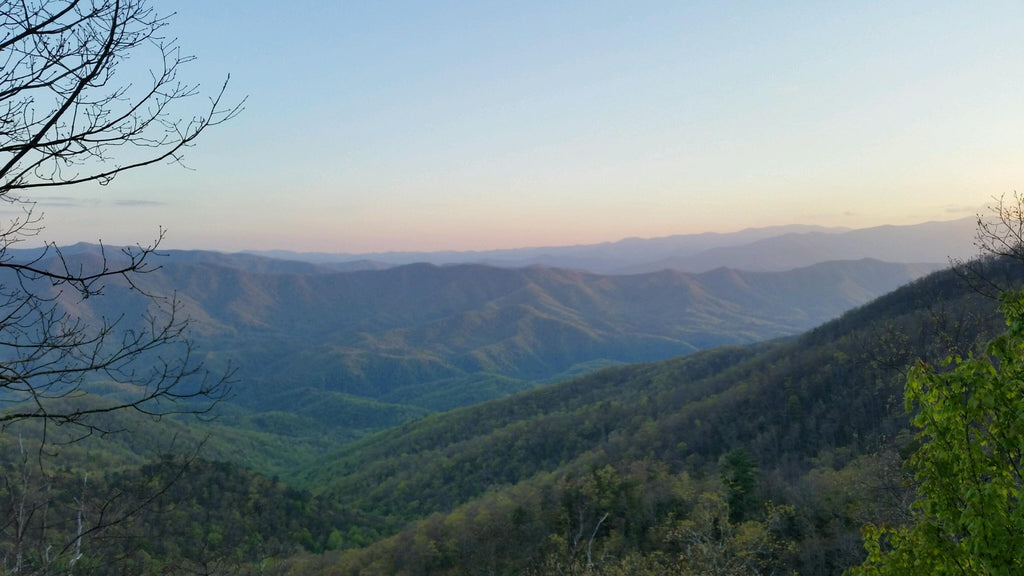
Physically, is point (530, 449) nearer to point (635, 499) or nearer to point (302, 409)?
point (635, 499)

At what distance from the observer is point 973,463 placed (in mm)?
5246

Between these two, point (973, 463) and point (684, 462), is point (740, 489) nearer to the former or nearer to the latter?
point (684, 462)

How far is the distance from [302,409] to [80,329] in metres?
213

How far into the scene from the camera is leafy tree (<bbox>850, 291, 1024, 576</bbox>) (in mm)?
4773

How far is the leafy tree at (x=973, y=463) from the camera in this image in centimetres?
477

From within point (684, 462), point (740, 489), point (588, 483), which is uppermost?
point (740, 489)

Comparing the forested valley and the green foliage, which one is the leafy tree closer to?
the forested valley

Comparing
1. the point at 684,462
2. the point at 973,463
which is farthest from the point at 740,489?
the point at 973,463

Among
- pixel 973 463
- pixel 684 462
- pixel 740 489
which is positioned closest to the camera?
pixel 973 463

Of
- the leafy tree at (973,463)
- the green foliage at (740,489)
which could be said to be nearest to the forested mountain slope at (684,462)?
the green foliage at (740,489)

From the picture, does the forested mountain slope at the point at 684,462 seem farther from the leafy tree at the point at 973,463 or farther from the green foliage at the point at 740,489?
the leafy tree at the point at 973,463

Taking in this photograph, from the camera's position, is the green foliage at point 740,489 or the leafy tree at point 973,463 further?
the green foliage at point 740,489

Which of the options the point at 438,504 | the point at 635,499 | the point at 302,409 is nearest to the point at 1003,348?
the point at 635,499

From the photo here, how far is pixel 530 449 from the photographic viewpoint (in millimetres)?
81500
